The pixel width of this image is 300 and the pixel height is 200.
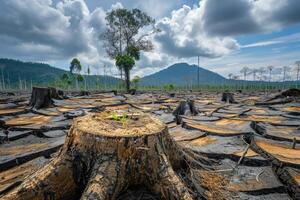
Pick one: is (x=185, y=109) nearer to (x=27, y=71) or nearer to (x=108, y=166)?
(x=108, y=166)

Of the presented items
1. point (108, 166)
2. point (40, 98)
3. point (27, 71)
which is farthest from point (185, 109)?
point (27, 71)

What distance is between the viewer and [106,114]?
2.09 meters

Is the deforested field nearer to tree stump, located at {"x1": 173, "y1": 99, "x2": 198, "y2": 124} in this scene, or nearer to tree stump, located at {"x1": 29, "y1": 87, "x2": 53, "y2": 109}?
tree stump, located at {"x1": 173, "y1": 99, "x2": 198, "y2": 124}

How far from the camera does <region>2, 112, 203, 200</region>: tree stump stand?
4.93ft

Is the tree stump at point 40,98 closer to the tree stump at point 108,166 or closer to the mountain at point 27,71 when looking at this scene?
the tree stump at point 108,166

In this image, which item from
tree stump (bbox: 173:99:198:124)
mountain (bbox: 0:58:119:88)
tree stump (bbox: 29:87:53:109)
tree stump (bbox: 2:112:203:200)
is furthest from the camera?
mountain (bbox: 0:58:119:88)

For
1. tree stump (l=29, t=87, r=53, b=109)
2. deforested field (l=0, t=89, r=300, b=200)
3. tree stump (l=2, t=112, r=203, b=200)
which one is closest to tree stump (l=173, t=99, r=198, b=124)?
deforested field (l=0, t=89, r=300, b=200)

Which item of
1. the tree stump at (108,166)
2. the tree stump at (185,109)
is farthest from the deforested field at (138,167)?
the tree stump at (185,109)

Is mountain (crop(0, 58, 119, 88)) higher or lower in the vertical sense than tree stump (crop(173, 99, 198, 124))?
higher

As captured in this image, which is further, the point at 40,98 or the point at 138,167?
the point at 40,98

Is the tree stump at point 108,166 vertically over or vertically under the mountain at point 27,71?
under

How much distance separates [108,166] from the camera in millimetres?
1535

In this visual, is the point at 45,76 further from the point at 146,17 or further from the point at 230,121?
the point at 230,121

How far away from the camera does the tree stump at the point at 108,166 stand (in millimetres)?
1503
